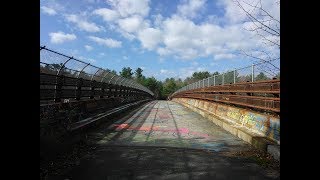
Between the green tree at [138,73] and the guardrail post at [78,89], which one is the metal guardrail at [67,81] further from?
the green tree at [138,73]

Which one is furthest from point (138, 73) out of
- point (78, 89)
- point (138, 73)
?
point (78, 89)

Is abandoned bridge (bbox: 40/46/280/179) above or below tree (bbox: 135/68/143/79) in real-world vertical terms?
below

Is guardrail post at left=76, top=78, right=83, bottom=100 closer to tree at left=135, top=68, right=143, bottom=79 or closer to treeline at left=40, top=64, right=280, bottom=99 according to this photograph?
treeline at left=40, top=64, right=280, bottom=99

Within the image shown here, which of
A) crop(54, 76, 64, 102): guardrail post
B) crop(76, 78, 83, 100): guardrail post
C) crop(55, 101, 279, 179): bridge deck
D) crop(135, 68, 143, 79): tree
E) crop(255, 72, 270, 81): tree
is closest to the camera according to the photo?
crop(55, 101, 279, 179): bridge deck

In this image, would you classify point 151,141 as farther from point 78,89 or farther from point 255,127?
point 78,89

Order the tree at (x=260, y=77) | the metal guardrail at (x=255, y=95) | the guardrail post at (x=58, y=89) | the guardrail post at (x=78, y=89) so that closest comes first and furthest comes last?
the metal guardrail at (x=255, y=95)
the guardrail post at (x=58, y=89)
the tree at (x=260, y=77)
the guardrail post at (x=78, y=89)

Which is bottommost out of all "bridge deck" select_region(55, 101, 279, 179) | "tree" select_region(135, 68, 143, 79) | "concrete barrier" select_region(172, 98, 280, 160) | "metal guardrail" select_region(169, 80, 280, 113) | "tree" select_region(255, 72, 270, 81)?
"bridge deck" select_region(55, 101, 279, 179)

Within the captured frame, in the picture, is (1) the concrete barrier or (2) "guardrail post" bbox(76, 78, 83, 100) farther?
(2) "guardrail post" bbox(76, 78, 83, 100)

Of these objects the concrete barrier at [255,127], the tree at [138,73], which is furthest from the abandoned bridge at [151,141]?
the tree at [138,73]

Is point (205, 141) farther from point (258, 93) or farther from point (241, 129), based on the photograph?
point (258, 93)

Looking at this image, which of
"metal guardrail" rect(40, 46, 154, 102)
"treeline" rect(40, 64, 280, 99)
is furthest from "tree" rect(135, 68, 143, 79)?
"metal guardrail" rect(40, 46, 154, 102)
